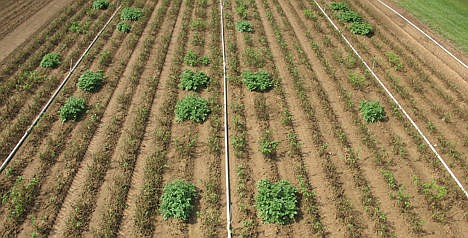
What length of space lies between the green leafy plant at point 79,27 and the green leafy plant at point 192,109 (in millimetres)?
8182

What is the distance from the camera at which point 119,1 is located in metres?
21.7

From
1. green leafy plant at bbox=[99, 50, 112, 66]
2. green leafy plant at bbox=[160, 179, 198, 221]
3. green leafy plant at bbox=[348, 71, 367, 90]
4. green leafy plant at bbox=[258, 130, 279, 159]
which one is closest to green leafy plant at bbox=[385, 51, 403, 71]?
green leafy plant at bbox=[348, 71, 367, 90]

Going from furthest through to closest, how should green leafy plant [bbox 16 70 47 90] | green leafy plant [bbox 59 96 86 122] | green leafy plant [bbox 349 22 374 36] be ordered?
green leafy plant [bbox 349 22 374 36] → green leafy plant [bbox 16 70 47 90] → green leafy plant [bbox 59 96 86 122]

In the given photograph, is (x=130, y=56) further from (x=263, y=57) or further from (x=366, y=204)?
(x=366, y=204)

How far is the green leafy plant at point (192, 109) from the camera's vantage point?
13539 mm

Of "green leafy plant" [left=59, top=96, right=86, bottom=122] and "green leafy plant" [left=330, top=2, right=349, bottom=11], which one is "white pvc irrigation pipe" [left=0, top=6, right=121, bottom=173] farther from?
"green leafy plant" [left=330, top=2, right=349, bottom=11]

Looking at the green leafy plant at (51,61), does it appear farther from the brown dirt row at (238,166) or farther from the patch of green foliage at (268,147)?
the patch of green foliage at (268,147)

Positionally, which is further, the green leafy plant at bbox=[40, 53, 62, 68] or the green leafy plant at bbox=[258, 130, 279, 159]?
the green leafy plant at bbox=[40, 53, 62, 68]

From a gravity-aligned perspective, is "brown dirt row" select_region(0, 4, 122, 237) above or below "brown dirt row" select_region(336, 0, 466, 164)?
above

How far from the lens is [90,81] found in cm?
1469

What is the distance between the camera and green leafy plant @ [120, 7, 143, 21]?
19.8 m

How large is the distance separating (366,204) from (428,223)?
5.95 feet

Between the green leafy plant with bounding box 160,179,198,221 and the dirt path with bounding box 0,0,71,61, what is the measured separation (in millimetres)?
11289

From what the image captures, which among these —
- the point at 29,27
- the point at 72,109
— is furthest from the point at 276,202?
the point at 29,27
